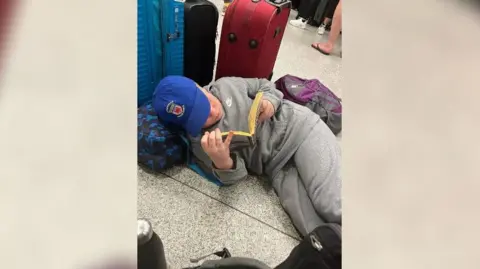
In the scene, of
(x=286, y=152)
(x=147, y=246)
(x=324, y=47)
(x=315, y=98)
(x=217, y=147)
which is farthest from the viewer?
(x=324, y=47)

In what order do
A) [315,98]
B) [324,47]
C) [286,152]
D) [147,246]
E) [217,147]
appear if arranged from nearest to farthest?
[147,246] → [217,147] → [286,152] → [315,98] → [324,47]

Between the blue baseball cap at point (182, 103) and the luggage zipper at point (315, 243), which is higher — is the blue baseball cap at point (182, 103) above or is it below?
below

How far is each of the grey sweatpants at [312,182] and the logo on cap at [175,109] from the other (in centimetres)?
26

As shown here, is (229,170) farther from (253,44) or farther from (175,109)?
(253,44)

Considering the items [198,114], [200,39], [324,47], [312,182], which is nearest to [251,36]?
[200,39]

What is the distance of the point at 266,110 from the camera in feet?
3.33

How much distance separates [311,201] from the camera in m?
0.93

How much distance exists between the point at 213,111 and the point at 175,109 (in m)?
0.09

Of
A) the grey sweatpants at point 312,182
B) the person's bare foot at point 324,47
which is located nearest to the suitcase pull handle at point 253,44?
the grey sweatpants at point 312,182

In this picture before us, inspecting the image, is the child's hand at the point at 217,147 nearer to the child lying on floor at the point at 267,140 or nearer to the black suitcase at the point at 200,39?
the child lying on floor at the point at 267,140

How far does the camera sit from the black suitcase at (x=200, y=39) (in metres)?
1.02
